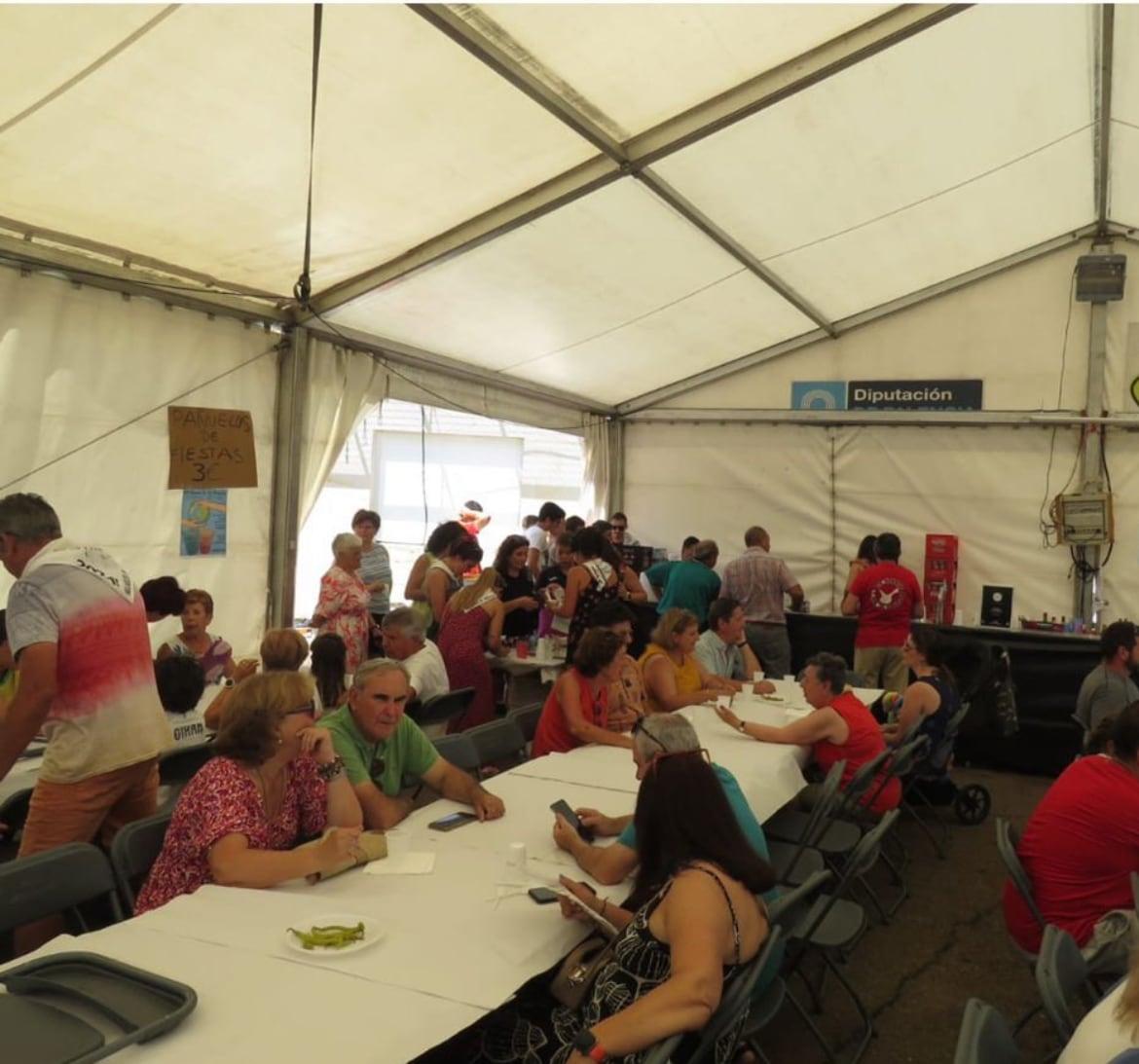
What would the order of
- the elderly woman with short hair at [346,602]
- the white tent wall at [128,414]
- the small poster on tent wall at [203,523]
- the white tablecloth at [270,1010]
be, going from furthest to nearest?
the elderly woman with short hair at [346,602], the small poster on tent wall at [203,523], the white tent wall at [128,414], the white tablecloth at [270,1010]

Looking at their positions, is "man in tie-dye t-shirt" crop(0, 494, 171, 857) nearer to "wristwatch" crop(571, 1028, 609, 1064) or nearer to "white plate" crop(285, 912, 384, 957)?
"white plate" crop(285, 912, 384, 957)

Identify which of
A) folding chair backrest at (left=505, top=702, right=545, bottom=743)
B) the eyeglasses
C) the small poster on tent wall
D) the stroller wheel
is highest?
the small poster on tent wall

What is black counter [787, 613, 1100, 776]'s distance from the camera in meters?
6.30

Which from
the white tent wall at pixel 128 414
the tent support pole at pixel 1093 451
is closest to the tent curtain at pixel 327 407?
the white tent wall at pixel 128 414

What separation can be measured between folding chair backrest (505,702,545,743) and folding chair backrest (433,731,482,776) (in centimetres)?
57

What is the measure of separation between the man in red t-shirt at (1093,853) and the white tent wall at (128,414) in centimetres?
388

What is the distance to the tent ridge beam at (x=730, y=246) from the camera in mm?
5232

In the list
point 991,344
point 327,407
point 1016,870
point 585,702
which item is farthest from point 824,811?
point 991,344

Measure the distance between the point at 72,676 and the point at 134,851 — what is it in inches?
21.0

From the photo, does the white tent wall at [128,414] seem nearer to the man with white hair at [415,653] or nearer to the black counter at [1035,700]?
the man with white hair at [415,653]

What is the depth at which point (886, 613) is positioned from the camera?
6.82 meters

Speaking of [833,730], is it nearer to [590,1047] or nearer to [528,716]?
[528,716]

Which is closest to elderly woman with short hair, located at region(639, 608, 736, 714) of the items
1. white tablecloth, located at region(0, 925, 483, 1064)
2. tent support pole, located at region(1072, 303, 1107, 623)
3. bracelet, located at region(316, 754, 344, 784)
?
bracelet, located at region(316, 754, 344, 784)

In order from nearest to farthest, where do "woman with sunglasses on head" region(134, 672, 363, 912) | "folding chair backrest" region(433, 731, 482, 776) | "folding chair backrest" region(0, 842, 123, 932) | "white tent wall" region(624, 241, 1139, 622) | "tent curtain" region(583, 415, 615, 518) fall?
"folding chair backrest" region(0, 842, 123, 932), "woman with sunglasses on head" region(134, 672, 363, 912), "folding chair backrest" region(433, 731, 482, 776), "white tent wall" region(624, 241, 1139, 622), "tent curtain" region(583, 415, 615, 518)
